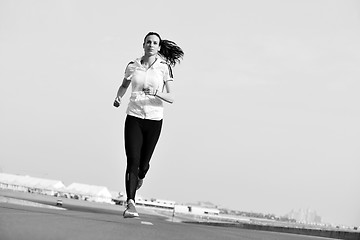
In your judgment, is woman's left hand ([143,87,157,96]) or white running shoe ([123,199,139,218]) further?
white running shoe ([123,199,139,218])

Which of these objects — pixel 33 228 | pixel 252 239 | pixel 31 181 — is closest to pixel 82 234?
pixel 33 228

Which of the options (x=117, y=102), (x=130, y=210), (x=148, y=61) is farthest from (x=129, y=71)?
(x=130, y=210)

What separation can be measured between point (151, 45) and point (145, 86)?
19.3 inches

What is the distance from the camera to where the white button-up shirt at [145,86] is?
7238 mm

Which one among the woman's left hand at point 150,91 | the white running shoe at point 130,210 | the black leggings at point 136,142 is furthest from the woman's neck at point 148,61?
the white running shoe at point 130,210

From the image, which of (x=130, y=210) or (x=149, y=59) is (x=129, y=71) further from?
(x=130, y=210)

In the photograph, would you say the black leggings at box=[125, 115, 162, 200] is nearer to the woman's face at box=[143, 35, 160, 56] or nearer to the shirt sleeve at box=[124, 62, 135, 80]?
the shirt sleeve at box=[124, 62, 135, 80]

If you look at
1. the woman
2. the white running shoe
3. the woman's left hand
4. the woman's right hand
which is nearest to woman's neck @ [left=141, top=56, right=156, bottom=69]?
the woman

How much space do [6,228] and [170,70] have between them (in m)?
3.72

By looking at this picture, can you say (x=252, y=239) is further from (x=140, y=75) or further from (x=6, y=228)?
(x=6, y=228)

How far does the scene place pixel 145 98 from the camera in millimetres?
7211

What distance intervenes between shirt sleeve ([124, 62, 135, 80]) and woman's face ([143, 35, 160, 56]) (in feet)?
0.79

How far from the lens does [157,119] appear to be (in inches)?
292

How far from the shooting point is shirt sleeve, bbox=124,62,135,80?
290 inches
